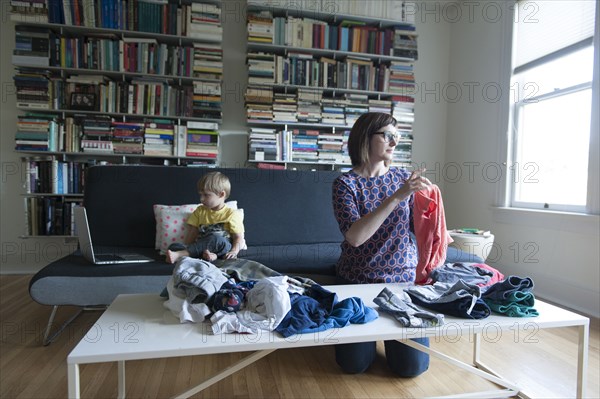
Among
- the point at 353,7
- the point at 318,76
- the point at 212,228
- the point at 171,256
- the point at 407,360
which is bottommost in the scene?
the point at 407,360

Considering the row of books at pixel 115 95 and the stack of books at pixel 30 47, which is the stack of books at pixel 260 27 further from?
the stack of books at pixel 30 47

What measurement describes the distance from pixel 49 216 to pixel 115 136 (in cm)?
87

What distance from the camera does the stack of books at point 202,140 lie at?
317cm

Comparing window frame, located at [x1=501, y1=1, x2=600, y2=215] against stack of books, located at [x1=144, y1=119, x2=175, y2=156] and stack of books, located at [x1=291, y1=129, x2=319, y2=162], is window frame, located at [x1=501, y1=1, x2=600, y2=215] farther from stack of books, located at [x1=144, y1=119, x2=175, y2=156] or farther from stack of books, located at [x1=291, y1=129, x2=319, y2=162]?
stack of books, located at [x1=144, y1=119, x2=175, y2=156]

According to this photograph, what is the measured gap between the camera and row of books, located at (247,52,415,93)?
3.25 metres

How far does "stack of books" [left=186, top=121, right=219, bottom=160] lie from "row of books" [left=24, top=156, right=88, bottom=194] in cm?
90

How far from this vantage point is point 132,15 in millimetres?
3033

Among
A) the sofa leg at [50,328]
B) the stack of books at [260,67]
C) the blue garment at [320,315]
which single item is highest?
the stack of books at [260,67]

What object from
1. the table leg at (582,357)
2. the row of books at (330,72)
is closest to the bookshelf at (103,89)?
the row of books at (330,72)

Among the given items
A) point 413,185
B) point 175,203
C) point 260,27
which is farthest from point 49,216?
point 413,185

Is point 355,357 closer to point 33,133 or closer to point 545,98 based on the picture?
point 545,98

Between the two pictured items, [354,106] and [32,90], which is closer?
[32,90]

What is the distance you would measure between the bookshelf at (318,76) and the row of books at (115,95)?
1.44 ft

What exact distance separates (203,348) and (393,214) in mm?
930
